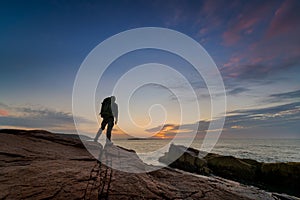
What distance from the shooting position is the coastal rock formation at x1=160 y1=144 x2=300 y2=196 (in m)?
15.6

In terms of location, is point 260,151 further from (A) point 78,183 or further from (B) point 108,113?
(A) point 78,183

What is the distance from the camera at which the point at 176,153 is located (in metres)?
25.2

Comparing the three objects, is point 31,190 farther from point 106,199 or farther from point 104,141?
point 104,141

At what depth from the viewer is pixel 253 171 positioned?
1800 cm

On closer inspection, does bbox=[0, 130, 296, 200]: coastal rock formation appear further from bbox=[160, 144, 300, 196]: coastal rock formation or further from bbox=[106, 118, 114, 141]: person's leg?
bbox=[160, 144, 300, 196]: coastal rock formation

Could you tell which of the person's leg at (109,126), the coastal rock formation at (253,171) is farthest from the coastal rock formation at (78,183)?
the coastal rock formation at (253,171)

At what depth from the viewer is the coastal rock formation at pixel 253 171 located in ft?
51.1

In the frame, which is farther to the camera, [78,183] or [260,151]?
[260,151]

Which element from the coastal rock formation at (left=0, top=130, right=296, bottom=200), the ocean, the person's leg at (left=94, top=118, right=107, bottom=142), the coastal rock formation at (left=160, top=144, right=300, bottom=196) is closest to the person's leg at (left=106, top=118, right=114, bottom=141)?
the person's leg at (left=94, top=118, right=107, bottom=142)

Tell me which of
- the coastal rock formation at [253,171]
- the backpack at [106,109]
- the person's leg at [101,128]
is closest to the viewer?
the backpack at [106,109]

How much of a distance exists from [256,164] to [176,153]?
403 inches

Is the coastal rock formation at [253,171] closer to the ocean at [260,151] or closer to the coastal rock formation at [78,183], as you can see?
the ocean at [260,151]

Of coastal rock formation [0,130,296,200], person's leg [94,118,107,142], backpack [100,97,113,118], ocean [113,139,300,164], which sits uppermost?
backpack [100,97,113,118]

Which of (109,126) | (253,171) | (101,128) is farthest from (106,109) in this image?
(253,171)
